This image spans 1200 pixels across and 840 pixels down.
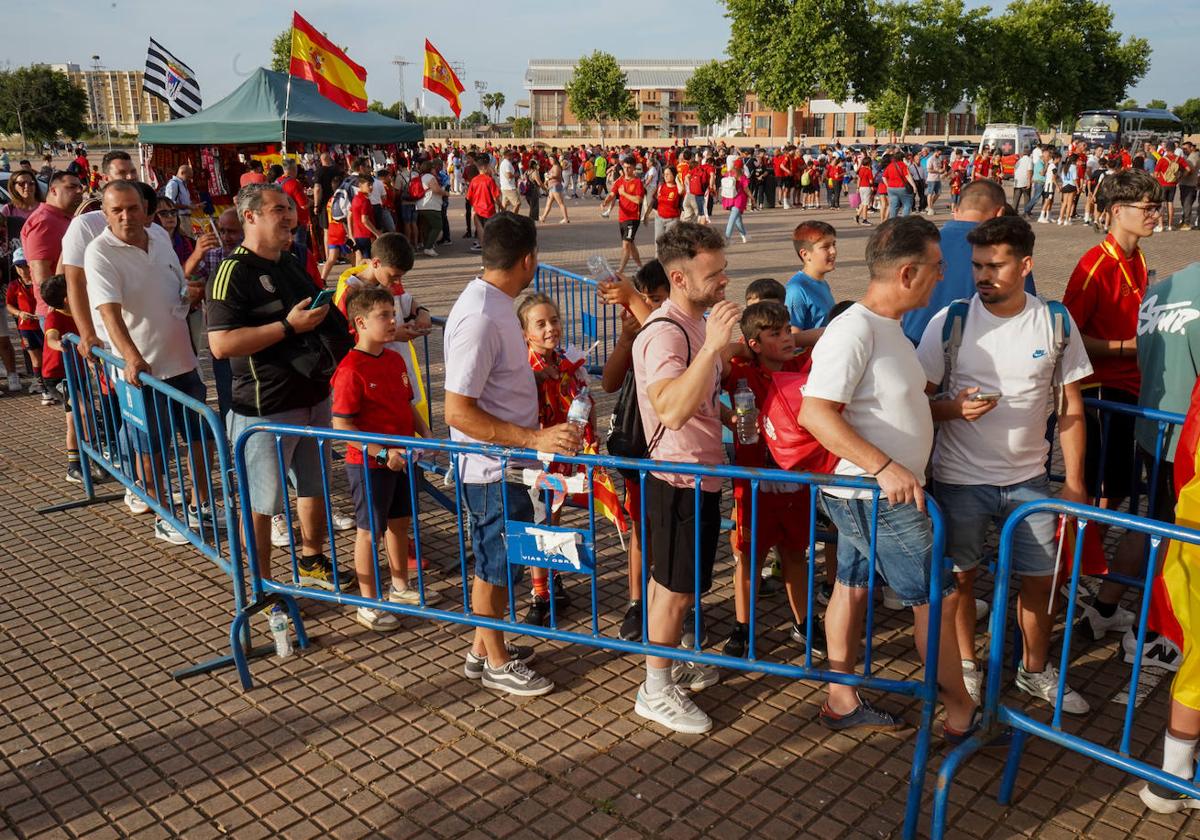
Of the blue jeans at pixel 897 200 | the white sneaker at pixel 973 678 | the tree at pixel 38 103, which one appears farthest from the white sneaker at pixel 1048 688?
the tree at pixel 38 103

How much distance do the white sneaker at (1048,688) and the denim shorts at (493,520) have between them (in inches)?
84.0

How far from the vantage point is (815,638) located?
4.25m

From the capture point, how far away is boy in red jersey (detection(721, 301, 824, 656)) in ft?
13.0

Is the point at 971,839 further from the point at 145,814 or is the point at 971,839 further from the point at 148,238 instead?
the point at 148,238

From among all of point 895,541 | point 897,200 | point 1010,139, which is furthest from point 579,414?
point 1010,139

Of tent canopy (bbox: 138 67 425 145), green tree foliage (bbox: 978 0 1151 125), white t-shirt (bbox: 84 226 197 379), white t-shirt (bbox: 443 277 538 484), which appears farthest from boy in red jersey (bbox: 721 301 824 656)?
green tree foliage (bbox: 978 0 1151 125)

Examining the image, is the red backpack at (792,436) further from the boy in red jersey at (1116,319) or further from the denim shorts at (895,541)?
the boy in red jersey at (1116,319)

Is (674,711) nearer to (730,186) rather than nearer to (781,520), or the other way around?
(781,520)

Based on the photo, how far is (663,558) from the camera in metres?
3.50

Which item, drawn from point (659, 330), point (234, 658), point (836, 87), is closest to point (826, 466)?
point (659, 330)

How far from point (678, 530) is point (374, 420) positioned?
1693 millimetres

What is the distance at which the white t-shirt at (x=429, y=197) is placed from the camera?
56.2 ft

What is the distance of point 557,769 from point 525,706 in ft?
1.50

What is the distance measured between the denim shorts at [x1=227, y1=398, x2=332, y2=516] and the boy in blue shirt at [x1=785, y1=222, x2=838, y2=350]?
8.27 ft
